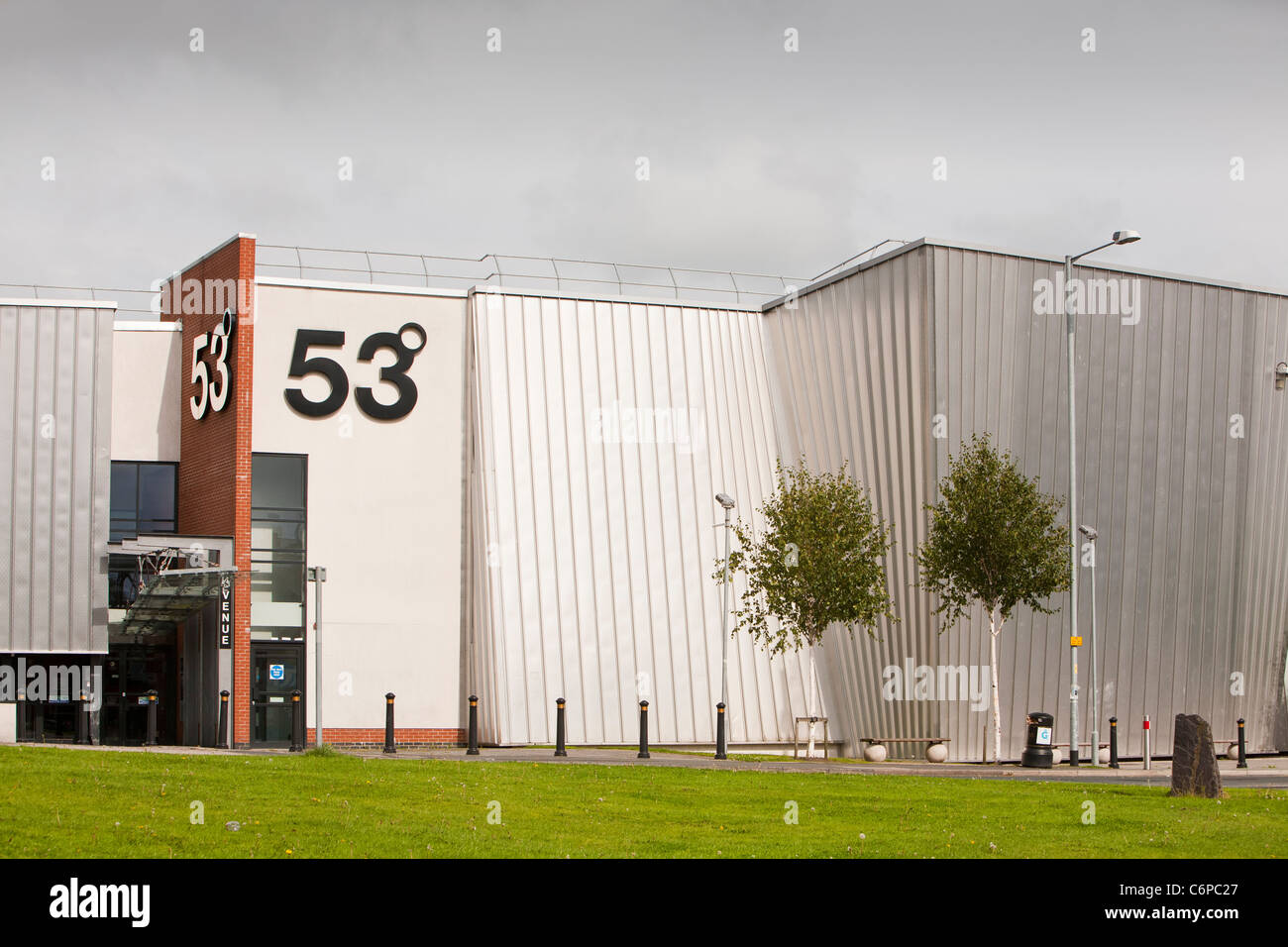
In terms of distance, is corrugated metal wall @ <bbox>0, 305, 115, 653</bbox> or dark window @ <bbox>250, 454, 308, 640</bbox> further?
dark window @ <bbox>250, 454, 308, 640</bbox>

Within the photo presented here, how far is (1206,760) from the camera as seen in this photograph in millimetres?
17281

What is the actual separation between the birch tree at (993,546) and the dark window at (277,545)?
1402 cm

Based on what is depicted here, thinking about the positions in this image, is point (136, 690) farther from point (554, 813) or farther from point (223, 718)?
point (554, 813)

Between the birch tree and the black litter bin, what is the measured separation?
1.46 m

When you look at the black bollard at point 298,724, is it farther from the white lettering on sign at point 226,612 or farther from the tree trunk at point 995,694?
the tree trunk at point 995,694

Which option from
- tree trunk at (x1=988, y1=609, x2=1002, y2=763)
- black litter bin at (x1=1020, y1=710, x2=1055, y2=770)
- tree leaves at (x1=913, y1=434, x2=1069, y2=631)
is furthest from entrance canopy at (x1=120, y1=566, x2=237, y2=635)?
black litter bin at (x1=1020, y1=710, x2=1055, y2=770)

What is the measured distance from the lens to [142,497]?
33.3 m

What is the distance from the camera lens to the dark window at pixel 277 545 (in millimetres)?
31656

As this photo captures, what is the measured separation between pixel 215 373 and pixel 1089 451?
20.3 m

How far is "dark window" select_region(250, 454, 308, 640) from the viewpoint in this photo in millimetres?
31656

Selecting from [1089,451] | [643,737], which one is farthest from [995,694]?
[643,737]

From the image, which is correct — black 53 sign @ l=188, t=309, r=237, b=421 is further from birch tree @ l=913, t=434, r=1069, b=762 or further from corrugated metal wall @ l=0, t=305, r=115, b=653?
birch tree @ l=913, t=434, r=1069, b=762
